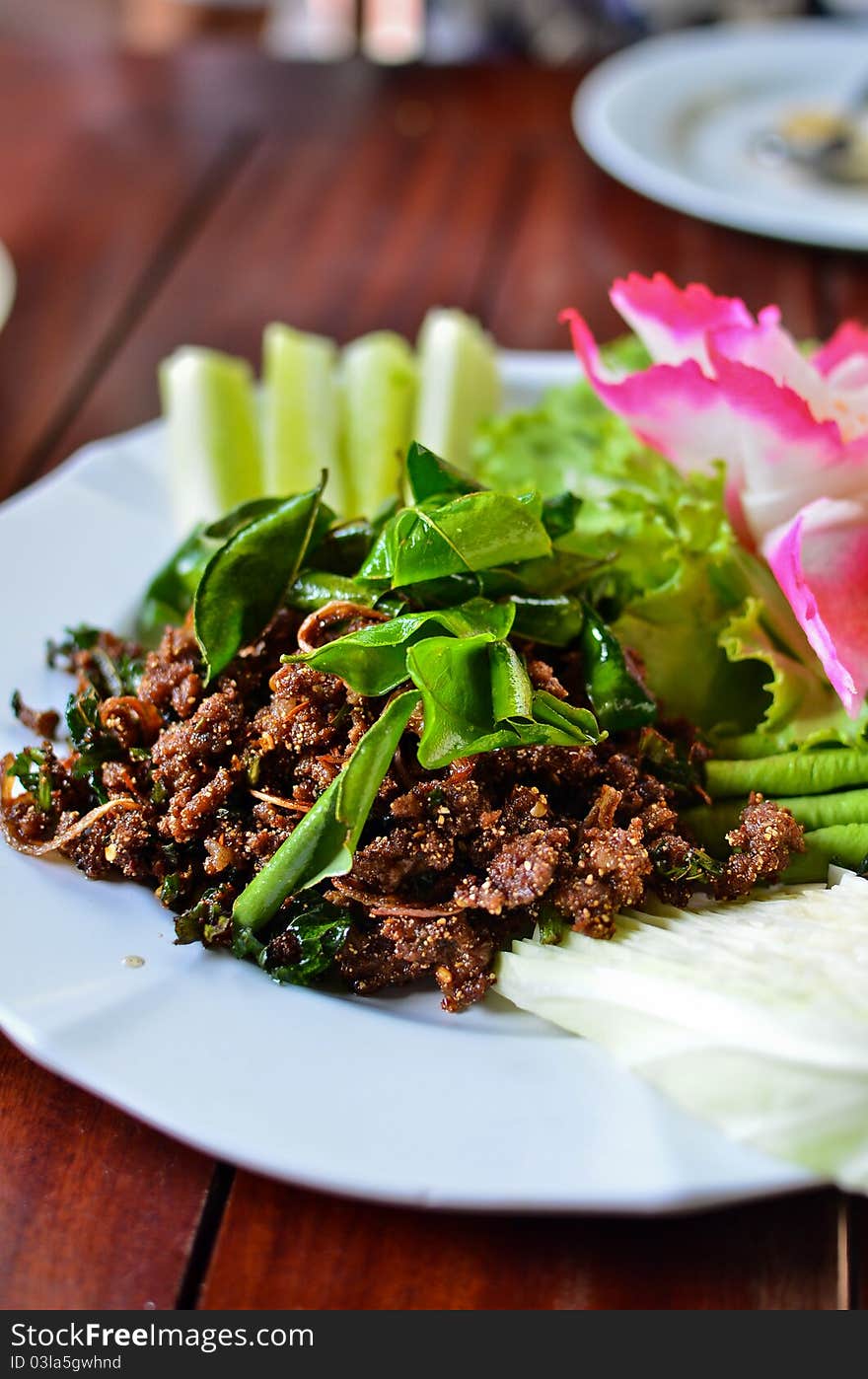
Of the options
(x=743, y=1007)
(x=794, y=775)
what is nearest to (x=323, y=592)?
(x=794, y=775)

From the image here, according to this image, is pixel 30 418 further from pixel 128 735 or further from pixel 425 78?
pixel 425 78

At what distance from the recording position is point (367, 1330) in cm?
157

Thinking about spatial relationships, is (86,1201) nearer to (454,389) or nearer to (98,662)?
(98,662)

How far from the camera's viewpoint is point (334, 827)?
188 centimetres

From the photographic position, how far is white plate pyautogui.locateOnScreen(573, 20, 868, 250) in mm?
4328

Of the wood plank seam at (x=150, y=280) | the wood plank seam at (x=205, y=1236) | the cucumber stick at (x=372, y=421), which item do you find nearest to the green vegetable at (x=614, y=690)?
the wood plank seam at (x=205, y=1236)

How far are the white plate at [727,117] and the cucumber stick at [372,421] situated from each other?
60.0 inches

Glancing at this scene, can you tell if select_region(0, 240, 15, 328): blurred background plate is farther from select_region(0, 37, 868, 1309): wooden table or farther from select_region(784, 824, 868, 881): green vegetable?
→ select_region(784, 824, 868, 881): green vegetable

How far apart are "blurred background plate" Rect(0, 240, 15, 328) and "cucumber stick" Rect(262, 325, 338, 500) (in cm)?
111

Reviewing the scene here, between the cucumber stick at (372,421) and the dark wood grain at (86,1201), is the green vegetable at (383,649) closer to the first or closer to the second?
the dark wood grain at (86,1201)

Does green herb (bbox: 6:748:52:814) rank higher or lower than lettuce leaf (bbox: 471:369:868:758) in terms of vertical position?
higher

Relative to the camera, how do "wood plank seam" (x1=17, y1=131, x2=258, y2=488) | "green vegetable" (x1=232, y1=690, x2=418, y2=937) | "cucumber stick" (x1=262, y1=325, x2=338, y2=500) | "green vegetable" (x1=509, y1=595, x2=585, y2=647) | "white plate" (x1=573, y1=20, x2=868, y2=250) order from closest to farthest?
"green vegetable" (x1=232, y1=690, x2=418, y2=937)
"green vegetable" (x1=509, y1=595, x2=585, y2=647)
"cucumber stick" (x1=262, y1=325, x2=338, y2=500)
"wood plank seam" (x1=17, y1=131, x2=258, y2=488)
"white plate" (x1=573, y1=20, x2=868, y2=250)

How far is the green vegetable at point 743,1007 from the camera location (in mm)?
1566

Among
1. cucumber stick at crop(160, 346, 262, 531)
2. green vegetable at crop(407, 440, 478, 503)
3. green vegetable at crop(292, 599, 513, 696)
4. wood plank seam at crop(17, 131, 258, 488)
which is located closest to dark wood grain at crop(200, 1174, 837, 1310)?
green vegetable at crop(292, 599, 513, 696)
